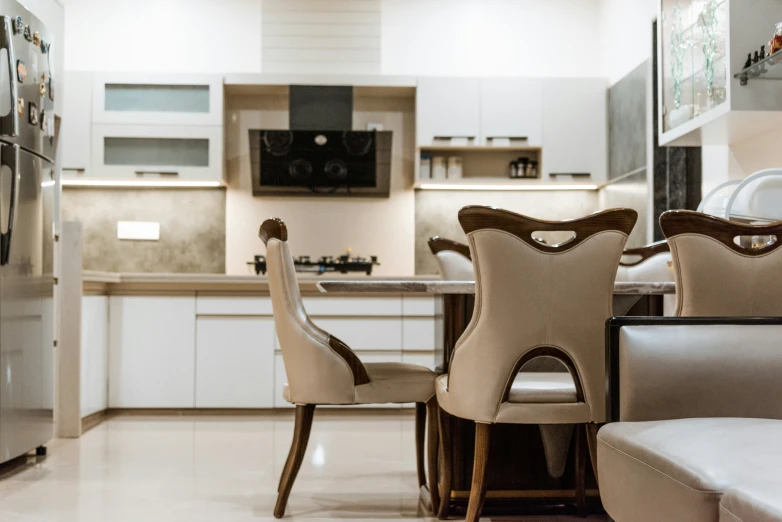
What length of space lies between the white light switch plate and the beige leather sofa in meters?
4.37

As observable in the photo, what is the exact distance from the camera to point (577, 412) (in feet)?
6.64

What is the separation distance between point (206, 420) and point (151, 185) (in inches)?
69.1

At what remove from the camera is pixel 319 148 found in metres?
5.18

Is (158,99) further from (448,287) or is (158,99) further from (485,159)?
(448,287)

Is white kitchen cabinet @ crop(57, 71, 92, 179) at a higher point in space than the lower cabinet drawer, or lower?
higher

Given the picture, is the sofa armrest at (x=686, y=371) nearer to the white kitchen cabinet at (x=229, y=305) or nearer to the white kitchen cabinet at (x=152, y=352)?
the white kitchen cabinet at (x=229, y=305)

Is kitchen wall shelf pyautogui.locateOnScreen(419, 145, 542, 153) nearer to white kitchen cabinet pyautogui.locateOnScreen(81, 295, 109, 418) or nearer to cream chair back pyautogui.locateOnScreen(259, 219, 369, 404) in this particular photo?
white kitchen cabinet pyautogui.locateOnScreen(81, 295, 109, 418)

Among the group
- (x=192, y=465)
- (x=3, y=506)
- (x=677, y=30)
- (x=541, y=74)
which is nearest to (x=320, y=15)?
(x=541, y=74)

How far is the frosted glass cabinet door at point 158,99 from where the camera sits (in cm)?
512

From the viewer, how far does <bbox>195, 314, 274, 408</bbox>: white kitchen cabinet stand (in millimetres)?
4754

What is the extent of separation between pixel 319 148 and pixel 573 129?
5.51 ft

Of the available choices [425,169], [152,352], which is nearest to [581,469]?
[152,352]

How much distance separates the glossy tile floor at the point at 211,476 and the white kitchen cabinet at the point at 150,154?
1608mm

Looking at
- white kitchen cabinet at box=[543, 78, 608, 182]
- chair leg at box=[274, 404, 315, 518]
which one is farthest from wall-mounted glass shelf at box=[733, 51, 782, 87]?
white kitchen cabinet at box=[543, 78, 608, 182]
